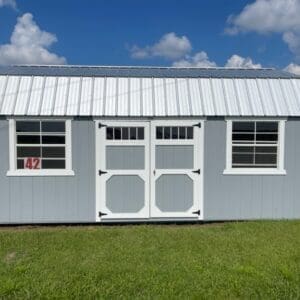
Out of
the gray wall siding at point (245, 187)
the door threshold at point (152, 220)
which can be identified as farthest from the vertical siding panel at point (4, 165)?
the gray wall siding at point (245, 187)

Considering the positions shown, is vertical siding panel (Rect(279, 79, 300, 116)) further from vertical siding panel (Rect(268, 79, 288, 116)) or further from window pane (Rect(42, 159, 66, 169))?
window pane (Rect(42, 159, 66, 169))

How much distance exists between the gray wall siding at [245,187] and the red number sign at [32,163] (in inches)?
143

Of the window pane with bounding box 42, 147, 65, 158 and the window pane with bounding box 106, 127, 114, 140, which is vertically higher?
the window pane with bounding box 106, 127, 114, 140

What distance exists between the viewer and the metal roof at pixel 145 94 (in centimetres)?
839

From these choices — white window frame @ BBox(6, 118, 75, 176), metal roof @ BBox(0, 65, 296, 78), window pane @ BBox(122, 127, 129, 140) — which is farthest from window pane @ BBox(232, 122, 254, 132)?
white window frame @ BBox(6, 118, 75, 176)

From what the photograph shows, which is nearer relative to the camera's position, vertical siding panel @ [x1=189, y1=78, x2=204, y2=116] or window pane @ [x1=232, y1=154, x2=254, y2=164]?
vertical siding panel @ [x1=189, y1=78, x2=204, y2=116]

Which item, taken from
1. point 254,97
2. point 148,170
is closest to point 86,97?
Result: point 148,170

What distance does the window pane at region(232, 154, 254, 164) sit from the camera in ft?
28.7

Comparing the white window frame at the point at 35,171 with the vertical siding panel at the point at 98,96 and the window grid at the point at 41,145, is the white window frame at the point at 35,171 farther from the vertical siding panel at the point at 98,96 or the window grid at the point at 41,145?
the vertical siding panel at the point at 98,96

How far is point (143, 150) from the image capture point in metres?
8.52

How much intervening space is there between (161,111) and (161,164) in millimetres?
1151

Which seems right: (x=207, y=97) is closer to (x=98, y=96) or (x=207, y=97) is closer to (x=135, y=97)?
(x=135, y=97)

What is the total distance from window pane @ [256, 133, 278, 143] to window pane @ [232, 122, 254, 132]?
0.22 meters

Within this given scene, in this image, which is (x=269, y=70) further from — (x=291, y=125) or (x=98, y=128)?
(x=98, y=128)
